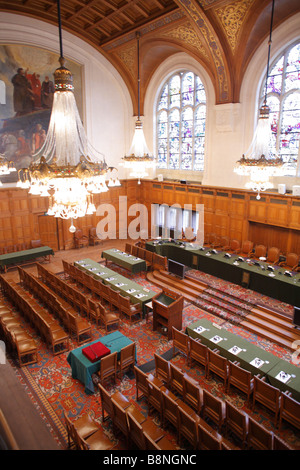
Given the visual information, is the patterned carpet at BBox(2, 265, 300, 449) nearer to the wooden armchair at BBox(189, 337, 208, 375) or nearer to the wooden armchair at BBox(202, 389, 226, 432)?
the wooden armchair at BBox(189, 337, 208, 375)

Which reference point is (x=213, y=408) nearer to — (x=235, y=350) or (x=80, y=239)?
(x=235, y=350)

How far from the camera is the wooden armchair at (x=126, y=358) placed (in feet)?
24.3

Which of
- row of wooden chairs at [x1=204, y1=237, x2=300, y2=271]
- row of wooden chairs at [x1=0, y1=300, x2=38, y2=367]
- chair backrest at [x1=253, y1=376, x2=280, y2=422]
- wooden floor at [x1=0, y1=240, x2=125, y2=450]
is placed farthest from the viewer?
row of wooden chairs at [x1=204, y1=237, x2=300, y2=271]

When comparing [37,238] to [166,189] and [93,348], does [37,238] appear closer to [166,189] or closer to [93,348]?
[166,189]

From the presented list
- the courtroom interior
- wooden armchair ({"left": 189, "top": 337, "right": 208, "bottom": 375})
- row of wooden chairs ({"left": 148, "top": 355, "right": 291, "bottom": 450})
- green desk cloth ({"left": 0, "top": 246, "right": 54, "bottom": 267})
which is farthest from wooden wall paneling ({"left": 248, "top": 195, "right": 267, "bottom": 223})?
green desk cloth ({"left": 0, "top": 246, "right": 54, "bottom": 267})

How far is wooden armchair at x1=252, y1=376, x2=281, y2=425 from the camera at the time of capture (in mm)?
6117

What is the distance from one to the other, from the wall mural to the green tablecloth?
11667 millimetres

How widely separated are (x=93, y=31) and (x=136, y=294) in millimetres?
13238

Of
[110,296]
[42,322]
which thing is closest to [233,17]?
[110,296]

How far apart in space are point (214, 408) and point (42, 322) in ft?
16.6

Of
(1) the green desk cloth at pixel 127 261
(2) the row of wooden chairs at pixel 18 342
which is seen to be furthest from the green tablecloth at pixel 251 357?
(1) the green desk cloth at pixel 127 261

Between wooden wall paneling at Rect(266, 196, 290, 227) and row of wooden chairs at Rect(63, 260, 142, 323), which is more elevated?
wooden wall paneling at Rect(266, 196, 290, 227)

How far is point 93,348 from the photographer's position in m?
7.46
